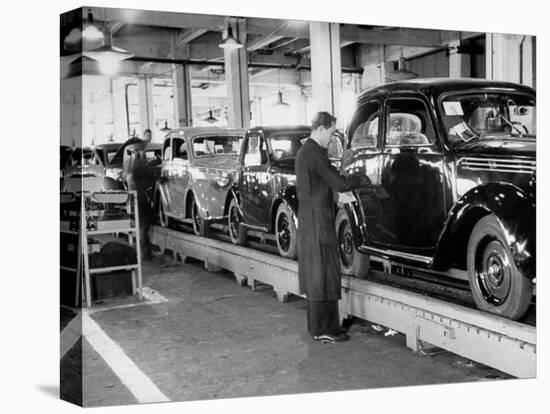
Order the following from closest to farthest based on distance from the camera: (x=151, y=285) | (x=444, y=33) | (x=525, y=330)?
(x=525, y=330) < (x=444, y=33) < (x=151, y=285)

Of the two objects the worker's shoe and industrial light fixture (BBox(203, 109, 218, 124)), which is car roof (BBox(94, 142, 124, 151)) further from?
the worker's shoe

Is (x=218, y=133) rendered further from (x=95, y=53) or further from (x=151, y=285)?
(x=95, y=53)

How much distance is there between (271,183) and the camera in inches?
257

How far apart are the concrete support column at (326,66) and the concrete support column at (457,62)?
93 centimetres

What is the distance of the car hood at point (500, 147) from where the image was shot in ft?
14.7

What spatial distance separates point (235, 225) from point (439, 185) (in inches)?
118

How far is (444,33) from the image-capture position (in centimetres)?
562

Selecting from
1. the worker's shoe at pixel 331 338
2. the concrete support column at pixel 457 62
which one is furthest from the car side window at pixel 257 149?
the worker's shoe at pixel 331 338

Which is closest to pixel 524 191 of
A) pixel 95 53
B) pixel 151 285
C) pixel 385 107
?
pixel 385 107

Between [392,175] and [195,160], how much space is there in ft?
10.8

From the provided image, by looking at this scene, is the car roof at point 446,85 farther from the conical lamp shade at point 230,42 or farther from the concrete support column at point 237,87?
the concrete support column at point 237,87

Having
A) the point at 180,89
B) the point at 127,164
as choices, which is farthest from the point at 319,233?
the point at 180,89

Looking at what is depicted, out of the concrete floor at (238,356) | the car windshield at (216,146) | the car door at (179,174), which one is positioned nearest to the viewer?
the concrete floor at (238,356)

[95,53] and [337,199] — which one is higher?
[95,53]
